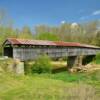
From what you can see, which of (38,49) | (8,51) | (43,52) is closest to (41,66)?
(38,49)

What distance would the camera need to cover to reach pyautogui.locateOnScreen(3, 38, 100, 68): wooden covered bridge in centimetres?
2527

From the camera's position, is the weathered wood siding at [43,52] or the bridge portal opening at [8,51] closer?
the bridge portal opening at [8,51]

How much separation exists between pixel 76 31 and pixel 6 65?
171 ft

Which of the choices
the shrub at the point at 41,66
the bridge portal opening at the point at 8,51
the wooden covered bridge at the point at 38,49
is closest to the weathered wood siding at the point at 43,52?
the wooden covered bridge at the point at 38,49

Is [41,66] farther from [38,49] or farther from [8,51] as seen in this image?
[8,51]

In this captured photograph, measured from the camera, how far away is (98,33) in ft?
218

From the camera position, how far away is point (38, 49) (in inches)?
1143

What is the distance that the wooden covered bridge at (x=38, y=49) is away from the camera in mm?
25266

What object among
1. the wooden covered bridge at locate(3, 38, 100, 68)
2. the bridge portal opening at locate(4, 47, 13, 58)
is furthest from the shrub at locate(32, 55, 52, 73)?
the bridge portal opening at locate(4, 47, 13, 58)

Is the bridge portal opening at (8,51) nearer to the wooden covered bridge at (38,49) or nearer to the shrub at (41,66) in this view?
the wooden covered bridge at (38,49)

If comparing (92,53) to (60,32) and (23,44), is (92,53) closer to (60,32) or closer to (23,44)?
(23,44)

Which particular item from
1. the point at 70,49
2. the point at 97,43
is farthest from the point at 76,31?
the point at 70,49

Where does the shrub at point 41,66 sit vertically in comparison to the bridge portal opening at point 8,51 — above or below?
below

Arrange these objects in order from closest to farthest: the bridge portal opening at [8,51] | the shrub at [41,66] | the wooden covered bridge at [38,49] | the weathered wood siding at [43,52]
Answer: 1. the bridge portal opening at [8,51]
2. the wooden covered bridge at [38,49]
3. the weathered wood siding at [43,52]
4. the shrub at [41,66]
